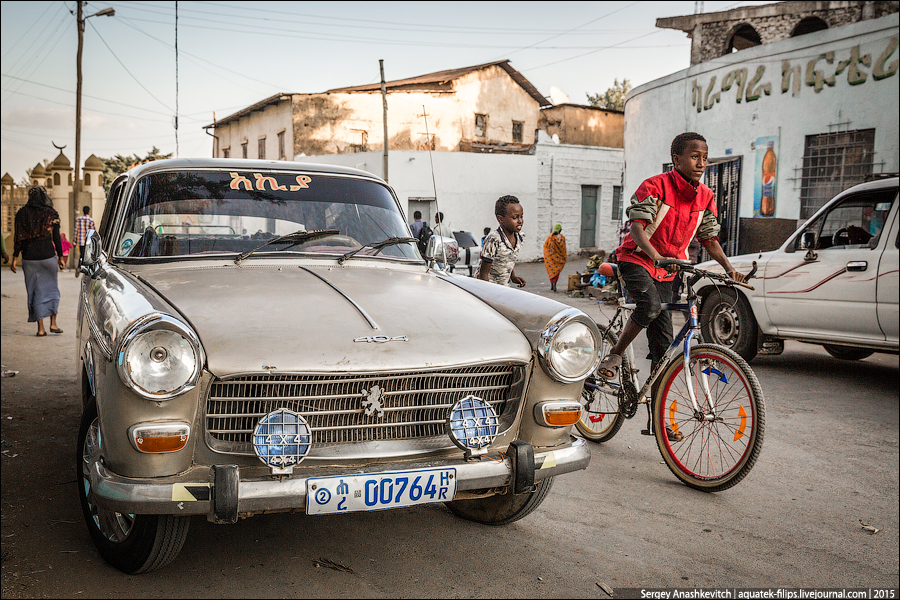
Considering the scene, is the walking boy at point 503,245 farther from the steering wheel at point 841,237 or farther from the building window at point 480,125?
the building window at point 480,125

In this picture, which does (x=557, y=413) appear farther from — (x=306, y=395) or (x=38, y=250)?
(x=38, y=250)

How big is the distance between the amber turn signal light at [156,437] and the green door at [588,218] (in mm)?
12695

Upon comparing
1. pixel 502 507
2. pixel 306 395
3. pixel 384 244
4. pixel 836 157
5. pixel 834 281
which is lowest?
pixel 502 507

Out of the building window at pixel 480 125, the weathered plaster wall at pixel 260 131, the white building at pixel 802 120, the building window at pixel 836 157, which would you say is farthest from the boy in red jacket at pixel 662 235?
the weathered plaster wall at pixel 260 131

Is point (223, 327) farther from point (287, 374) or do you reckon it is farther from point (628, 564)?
point (628, 564)

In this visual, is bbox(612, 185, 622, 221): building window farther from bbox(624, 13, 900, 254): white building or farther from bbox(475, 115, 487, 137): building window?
bbox(475, 115, 487, 137): building window

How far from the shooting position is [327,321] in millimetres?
2633

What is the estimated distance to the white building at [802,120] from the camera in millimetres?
7723

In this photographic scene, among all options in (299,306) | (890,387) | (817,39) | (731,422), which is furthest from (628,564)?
(817,39)

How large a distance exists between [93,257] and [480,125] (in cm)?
2031

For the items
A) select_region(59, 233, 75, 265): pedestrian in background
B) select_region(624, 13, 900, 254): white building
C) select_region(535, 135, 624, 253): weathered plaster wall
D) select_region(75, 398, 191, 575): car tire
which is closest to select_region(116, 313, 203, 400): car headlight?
select_region(75, 398, 191, 575): car tire

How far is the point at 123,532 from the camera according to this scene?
268cm

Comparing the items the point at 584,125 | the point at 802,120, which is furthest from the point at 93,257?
the point at 584,125

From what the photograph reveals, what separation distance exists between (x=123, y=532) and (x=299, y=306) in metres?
1.05
